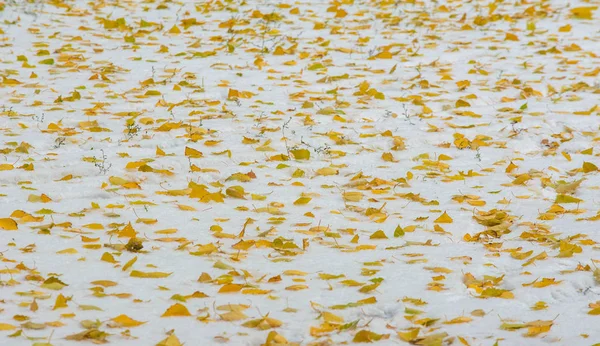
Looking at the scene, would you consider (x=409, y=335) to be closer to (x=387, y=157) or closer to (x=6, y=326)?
(x=6, y=326)

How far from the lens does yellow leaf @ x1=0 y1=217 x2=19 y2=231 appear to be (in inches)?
147

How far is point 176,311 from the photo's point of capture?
3.02m

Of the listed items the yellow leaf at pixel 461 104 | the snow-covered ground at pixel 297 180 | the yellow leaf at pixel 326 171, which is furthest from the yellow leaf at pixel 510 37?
the yellow leaf at pixel 326 171

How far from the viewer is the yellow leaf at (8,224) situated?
3736 mm

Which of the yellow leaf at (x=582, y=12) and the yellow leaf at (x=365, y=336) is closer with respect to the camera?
the yellow leaf at (x=365, y=336)

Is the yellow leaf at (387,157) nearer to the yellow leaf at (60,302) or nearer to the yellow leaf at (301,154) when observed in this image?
the yellow leaf at (301,154)

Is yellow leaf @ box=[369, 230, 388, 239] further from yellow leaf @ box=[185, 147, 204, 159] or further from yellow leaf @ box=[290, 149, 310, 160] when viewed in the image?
yellow leaf @ box=[185, 147, 204, 159]

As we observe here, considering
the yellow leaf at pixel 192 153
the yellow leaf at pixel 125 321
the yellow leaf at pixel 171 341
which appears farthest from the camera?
the yellow leaf at pixel 192 153

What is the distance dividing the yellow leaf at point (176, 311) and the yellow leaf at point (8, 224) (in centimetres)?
115

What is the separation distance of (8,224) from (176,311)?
3.95 ft

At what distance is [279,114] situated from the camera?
18.9 ft

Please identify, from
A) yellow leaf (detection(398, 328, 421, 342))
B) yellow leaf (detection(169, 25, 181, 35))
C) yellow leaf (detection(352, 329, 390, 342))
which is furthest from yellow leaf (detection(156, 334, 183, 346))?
yellow leaf (detection(169, 25, 181, 35))

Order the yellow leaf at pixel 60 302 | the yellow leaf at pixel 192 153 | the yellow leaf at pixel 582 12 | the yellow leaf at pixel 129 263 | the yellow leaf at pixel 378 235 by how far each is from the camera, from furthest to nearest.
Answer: the yellow leaf at pixel 582 12 < the yellow leaf at pixel 192 153 < the yellow leaf at pixel 378 235 < the yellow leaf at pixel 129 263 < the yellow leaf at pixel 60 302

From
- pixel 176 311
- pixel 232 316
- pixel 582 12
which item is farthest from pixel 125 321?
pixel 582 12
